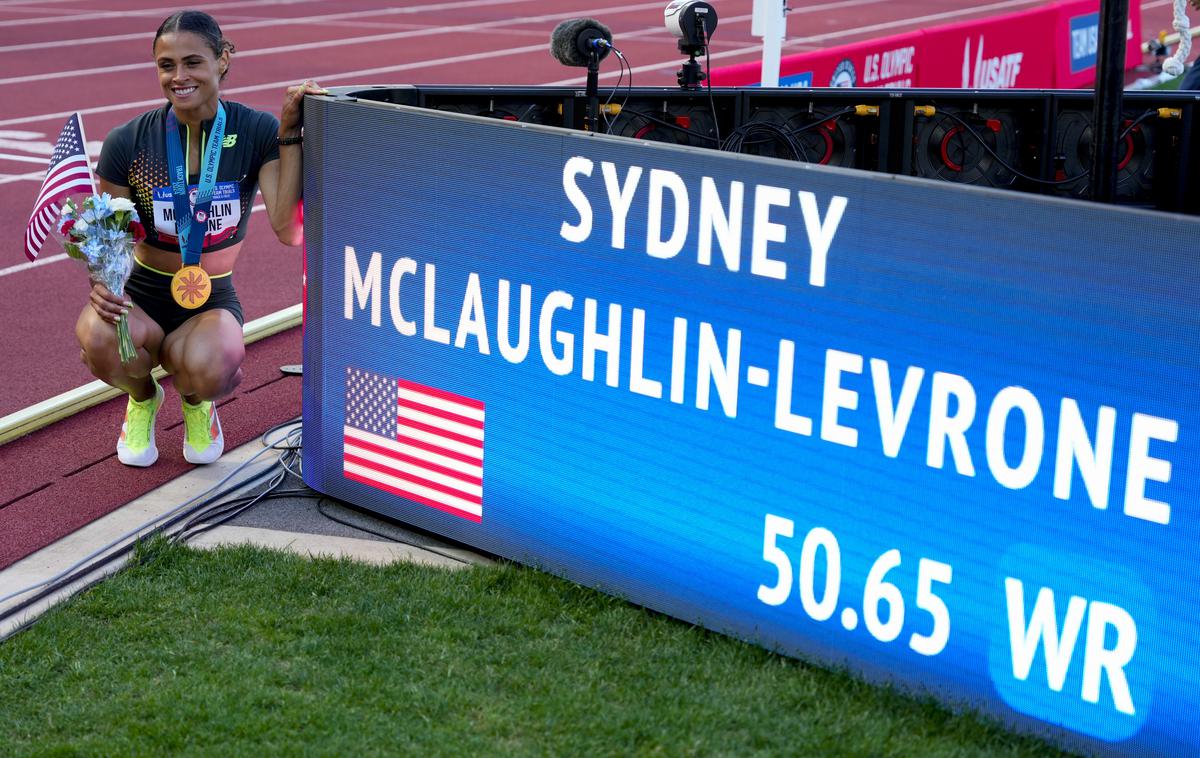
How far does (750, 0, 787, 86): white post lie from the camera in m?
10.6

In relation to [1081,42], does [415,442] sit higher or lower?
lower

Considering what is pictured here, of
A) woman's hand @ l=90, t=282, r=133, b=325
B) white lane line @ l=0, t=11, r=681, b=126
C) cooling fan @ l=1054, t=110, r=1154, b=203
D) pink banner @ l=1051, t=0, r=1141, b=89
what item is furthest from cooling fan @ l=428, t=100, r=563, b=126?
pink banner @ l=1051, t=0, r=1141, b=89

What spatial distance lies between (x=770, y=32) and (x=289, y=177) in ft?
18.2

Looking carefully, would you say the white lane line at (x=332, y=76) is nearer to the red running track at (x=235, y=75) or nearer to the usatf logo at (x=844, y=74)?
the red running track at (x=235, y=75)

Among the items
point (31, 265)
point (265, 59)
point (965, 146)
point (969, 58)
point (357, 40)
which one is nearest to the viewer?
point (965, 146)

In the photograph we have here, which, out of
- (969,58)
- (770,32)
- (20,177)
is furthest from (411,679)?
(969,58)

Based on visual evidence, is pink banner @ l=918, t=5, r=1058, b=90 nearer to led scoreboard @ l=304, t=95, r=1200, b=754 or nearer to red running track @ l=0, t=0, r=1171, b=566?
red running track @ l=0, t=0, r=1171, b=566

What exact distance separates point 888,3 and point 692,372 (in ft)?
87.5

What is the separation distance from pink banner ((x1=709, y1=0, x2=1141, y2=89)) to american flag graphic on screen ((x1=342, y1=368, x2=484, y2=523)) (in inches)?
243

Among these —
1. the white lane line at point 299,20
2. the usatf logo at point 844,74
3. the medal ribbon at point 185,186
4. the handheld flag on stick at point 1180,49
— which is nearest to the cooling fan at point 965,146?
the medal ribbon at point 185,186

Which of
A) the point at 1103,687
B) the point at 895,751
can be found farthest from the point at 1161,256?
the point at 895,751

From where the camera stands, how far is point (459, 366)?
5.44 m

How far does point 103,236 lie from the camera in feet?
18.8

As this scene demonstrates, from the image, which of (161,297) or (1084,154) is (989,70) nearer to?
(1084,154)
